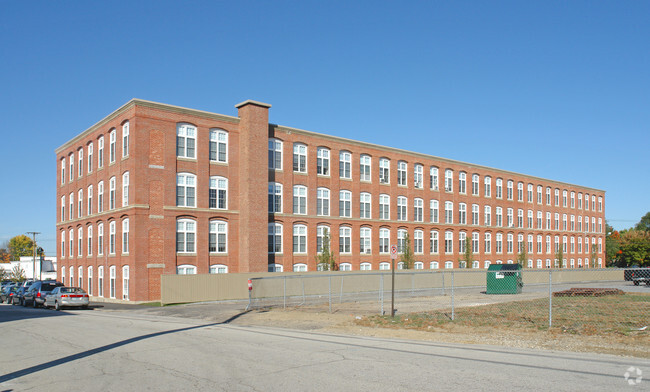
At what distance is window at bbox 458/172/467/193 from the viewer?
63.1 m

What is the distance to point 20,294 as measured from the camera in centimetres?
4153

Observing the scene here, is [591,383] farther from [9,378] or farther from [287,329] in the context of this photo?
[287,329]

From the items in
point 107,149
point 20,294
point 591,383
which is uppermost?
point 107,149

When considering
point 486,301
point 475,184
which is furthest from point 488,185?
point 486,301

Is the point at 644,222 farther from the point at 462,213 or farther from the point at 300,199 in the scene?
the point at 300,199

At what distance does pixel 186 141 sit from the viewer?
40844mm

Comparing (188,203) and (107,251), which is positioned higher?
(188,203)

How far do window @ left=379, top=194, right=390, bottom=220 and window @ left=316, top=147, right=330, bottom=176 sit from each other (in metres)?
7.49

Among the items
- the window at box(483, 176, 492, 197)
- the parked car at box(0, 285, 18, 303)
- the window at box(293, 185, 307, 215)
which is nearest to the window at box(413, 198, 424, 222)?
the window at box(483, 176, 492, 197)

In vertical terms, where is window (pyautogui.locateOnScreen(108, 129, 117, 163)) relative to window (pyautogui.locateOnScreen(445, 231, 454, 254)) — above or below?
above

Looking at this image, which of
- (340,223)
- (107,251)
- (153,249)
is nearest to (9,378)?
(153,249)

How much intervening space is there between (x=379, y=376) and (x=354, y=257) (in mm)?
41187

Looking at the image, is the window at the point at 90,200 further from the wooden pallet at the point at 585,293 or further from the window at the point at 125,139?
the wooden pallet at the point at 585,293

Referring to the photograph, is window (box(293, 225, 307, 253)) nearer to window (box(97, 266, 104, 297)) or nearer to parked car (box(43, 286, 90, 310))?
window (box(97, 266, 104, 297))
